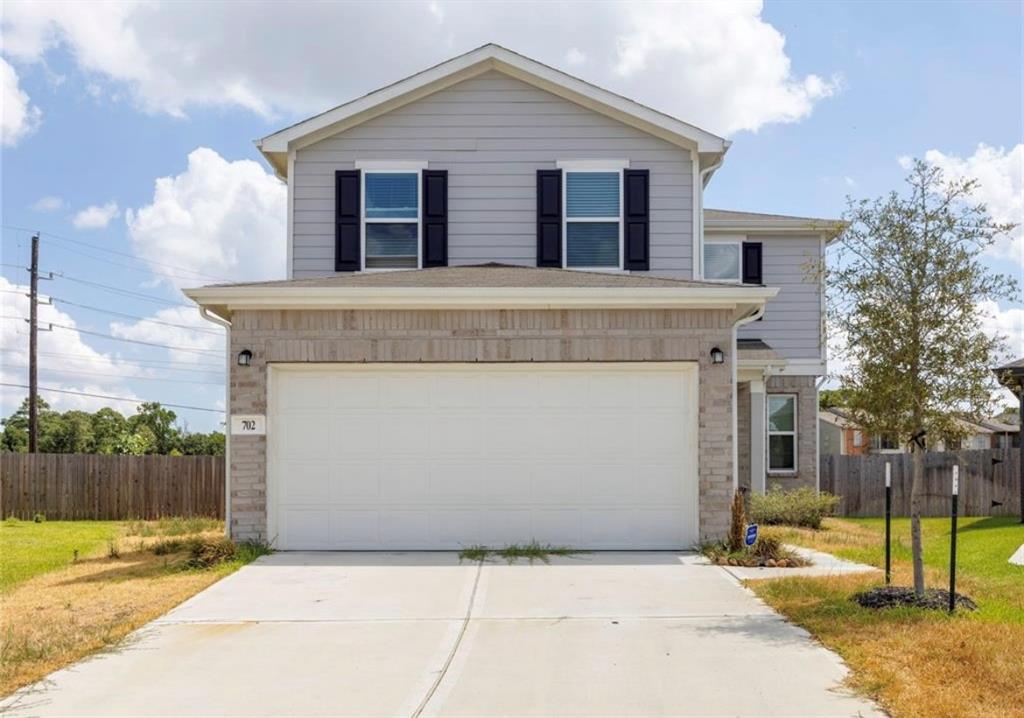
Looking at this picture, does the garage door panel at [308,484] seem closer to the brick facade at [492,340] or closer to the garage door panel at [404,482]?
the brick facade at [492,340]

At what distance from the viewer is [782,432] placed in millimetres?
20141

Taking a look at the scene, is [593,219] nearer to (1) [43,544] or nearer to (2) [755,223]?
(2) [755,223]

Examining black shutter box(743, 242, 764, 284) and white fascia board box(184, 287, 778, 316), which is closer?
white fascia board box(184, 287, 778, 316)

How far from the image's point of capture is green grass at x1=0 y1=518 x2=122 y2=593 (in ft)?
39.0

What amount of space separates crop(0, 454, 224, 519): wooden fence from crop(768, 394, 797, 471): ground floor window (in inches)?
446

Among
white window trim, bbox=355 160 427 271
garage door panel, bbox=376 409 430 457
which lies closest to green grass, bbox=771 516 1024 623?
garage door panel, bbox=376 409 430 457

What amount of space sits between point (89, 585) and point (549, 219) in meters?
8.11

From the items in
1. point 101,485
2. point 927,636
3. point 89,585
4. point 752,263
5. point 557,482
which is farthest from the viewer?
point 101,485

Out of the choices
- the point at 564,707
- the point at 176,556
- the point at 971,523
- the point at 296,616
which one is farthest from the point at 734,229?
the point at 564,707

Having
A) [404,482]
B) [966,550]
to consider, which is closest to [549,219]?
[404,482]

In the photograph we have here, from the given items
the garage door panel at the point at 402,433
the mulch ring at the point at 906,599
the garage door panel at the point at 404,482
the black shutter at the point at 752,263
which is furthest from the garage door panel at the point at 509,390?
the black shutter at the point at 752,263

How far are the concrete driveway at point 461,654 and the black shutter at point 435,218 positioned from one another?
5.91 metres

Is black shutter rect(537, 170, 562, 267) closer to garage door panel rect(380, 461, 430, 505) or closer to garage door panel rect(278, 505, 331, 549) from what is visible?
garage door panel rect(380, 461, 430, 505)

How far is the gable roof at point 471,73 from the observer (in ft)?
48.5
